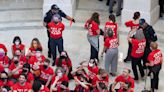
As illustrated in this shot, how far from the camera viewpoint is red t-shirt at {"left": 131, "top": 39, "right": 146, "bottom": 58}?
10.8m

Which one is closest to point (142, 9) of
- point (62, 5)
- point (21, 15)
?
point (62, 5)

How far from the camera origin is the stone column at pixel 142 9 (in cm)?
1432

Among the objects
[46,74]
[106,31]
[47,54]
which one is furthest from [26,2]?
[46,74]

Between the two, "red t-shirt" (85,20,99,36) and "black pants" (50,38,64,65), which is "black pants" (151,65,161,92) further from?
"black pants" (50,38,64,65)

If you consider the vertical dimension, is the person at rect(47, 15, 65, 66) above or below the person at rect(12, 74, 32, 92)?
above

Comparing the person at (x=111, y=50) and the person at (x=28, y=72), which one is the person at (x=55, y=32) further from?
the person at (x=28, y=72)

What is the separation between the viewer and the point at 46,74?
1010cm

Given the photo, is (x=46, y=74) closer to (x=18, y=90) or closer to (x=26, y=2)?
(x=18, y=90)

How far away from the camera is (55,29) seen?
37.8ft

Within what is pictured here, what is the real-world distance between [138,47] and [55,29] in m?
Result: 2.14

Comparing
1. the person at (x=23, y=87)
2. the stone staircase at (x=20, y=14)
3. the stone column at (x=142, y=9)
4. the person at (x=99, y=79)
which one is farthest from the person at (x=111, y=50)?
the stone staircase at (x=20, y=14)

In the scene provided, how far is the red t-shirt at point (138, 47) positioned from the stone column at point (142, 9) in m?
3.68

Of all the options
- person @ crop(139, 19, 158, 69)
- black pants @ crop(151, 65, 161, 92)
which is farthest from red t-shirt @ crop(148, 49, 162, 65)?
person @ crop(139, 19, 158, 69)

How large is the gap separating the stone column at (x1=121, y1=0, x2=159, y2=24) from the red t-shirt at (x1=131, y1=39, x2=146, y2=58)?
368 cm
